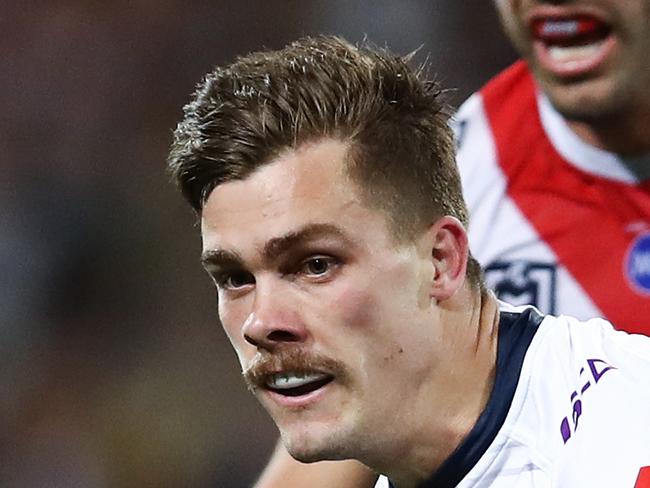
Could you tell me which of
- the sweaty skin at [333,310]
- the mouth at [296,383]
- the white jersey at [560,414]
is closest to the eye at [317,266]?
the sweaty skin at [333,310]

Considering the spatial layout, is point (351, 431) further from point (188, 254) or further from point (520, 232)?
point (188, 254)

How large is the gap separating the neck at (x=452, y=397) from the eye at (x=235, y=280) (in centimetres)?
22

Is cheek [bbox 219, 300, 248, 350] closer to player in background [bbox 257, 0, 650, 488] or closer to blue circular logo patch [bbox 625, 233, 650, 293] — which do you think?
player in background [bbox 257, 0, 650, 488]

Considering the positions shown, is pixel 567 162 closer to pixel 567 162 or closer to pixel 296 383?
pixel 567 162

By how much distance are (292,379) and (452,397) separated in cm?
20

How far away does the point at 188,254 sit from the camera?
3.77 metres

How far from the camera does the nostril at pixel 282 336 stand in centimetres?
142

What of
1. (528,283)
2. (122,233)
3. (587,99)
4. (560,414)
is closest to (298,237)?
(560,414)

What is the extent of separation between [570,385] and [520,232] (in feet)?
3.00

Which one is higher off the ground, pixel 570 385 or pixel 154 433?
pixel 570 385

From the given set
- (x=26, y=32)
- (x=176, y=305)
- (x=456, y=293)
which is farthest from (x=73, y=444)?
(x=456, y=293)

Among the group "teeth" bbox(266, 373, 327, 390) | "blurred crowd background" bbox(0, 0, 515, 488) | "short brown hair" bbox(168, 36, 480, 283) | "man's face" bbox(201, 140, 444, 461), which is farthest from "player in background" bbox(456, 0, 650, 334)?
"blurred crowd background" bbox(0, 0, 515, 488)

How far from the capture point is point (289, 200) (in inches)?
56.6

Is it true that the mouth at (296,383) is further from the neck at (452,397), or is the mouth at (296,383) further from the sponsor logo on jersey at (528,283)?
the sponsor logo on jersey at (528,283)
